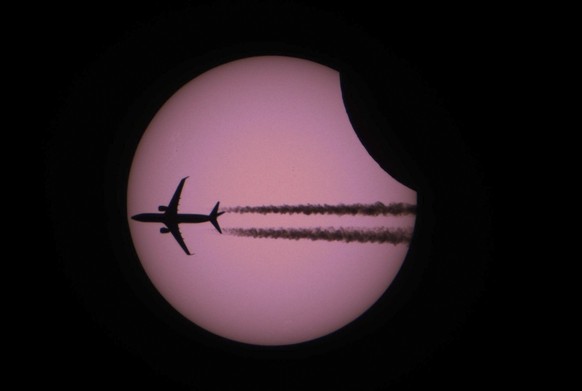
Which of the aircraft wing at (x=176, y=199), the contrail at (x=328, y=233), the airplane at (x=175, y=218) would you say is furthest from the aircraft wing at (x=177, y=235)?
the contrail at (x=328, y=233)

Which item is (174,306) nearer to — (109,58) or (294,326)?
(294,326)

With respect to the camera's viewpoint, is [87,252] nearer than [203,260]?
No

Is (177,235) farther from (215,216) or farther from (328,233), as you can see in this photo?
(328,233)

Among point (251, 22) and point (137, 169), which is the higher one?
point (251, 22)

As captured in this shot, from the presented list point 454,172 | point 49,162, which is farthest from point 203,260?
point 454,172

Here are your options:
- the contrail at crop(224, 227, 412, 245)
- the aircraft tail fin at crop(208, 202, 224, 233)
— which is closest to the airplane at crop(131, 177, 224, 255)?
the aircraft tail fin at crop(208, 202, 224, 233)

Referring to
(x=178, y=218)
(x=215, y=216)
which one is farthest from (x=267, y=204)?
(x=178, y=218)

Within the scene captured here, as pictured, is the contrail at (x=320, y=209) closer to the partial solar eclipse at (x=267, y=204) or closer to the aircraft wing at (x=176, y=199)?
the partial solar eclipse at (x=267, y=204)
